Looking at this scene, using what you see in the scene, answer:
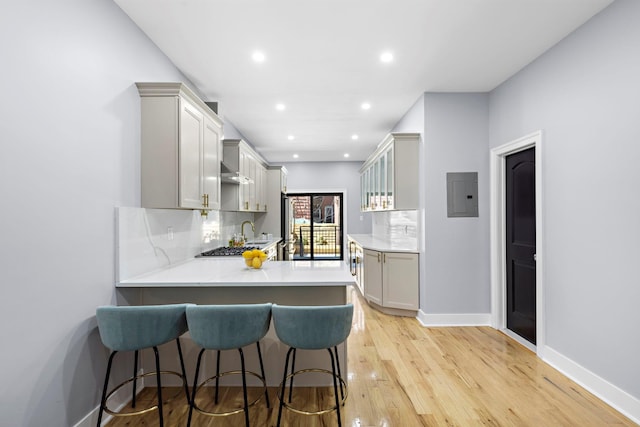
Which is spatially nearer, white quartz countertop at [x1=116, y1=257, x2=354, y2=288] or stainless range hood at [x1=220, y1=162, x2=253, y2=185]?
white quartz countertop at [x1=116, y1=257, x2=354, y2=288]

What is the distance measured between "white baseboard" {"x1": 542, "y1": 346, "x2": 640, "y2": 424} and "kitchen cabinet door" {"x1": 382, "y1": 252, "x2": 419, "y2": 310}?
4.98 feet

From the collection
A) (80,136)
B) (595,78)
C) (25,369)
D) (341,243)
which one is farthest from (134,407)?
(341,243)

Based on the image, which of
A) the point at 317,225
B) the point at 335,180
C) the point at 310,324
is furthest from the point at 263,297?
the point at 335,180

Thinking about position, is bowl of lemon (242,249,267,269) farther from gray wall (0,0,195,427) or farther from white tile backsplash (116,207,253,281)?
gray wall (0,0,195,427)

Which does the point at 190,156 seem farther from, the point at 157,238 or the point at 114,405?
the point at 114,405

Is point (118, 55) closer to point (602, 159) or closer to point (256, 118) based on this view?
point (256, 118)

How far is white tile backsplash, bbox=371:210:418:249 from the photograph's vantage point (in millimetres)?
4555

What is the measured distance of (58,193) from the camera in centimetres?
176

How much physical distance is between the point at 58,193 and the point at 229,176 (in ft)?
7.48

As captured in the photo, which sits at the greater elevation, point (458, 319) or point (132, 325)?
point (132, 325)

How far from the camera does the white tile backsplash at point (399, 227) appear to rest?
455cm

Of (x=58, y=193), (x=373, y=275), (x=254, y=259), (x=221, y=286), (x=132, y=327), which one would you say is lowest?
(x=373, y=275)

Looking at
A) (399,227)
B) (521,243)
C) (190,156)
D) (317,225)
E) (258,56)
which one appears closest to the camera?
(190,156)

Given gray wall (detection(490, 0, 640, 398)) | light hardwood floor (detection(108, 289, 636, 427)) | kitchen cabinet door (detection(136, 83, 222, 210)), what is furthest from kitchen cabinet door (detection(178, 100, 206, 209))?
gray wall (detection(490, 0, 640, 398))
